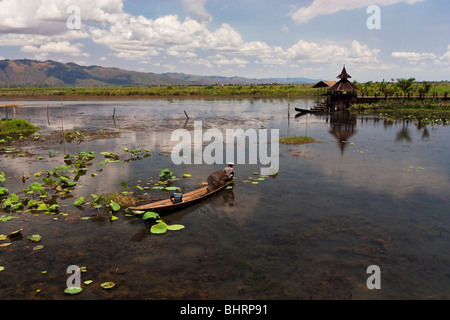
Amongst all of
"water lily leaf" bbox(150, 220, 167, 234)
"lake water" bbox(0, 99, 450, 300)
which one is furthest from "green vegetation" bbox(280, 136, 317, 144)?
"water lily leaf" bbox(150, 220, 167, 234)

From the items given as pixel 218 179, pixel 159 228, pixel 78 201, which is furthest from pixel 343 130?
pixel 78 201

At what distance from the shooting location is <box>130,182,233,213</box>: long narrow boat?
34.4 ft

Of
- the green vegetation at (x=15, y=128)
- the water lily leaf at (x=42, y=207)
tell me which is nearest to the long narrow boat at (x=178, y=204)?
the water lily leaf at (x=42, y=207)

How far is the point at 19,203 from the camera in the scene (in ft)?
37.9

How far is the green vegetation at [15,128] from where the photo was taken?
27750 millimetres

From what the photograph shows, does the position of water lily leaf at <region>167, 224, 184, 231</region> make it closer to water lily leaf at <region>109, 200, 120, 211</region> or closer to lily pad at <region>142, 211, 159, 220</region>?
lily pad at <region>142, 211, 159, 220</region>

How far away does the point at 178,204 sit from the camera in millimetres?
10922

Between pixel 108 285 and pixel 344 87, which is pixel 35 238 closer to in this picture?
pixel 108 285

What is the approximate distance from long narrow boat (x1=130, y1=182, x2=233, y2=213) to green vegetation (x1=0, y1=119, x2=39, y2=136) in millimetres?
24008

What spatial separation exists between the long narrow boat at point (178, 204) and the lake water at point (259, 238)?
11.6 inches

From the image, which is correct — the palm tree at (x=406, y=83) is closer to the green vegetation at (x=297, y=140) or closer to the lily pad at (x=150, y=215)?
the green vegetation at (x=297, y=140)
